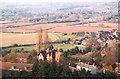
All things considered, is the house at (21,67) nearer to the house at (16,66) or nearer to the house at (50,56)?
the house at (16,66)

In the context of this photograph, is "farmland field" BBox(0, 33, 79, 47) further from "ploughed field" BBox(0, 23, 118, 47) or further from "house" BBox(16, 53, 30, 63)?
"house" BBox(16, 53, 30, 63)

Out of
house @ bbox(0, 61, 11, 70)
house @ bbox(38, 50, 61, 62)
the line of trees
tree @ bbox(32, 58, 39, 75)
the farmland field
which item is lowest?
the line of trees

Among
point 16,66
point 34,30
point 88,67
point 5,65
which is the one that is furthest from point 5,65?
point 88,67

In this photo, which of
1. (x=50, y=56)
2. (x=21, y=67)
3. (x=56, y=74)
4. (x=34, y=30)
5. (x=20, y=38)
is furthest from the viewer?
(x=34, y=30)

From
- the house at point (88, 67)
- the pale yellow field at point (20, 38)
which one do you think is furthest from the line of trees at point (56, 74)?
the pale yellow field at point (20, 38)

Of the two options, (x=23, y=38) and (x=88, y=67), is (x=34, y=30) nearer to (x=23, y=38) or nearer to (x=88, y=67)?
(x=23, y=38)

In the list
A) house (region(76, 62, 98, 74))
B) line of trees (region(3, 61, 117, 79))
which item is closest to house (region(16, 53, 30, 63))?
line of trees (region(3, 61, 117, 79))

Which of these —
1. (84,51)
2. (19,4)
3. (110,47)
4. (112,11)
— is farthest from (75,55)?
(19,4)

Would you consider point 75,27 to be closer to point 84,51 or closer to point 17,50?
point 84,51

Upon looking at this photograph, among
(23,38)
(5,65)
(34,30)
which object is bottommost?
(5,65)

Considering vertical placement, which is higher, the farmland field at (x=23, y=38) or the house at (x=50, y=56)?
the farmland field at (x=23, y=38)

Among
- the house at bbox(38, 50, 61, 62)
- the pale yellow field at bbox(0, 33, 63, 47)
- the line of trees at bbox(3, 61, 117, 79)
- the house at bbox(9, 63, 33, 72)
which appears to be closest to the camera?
the line of trees at bbox(3, 61, 117, 79)
